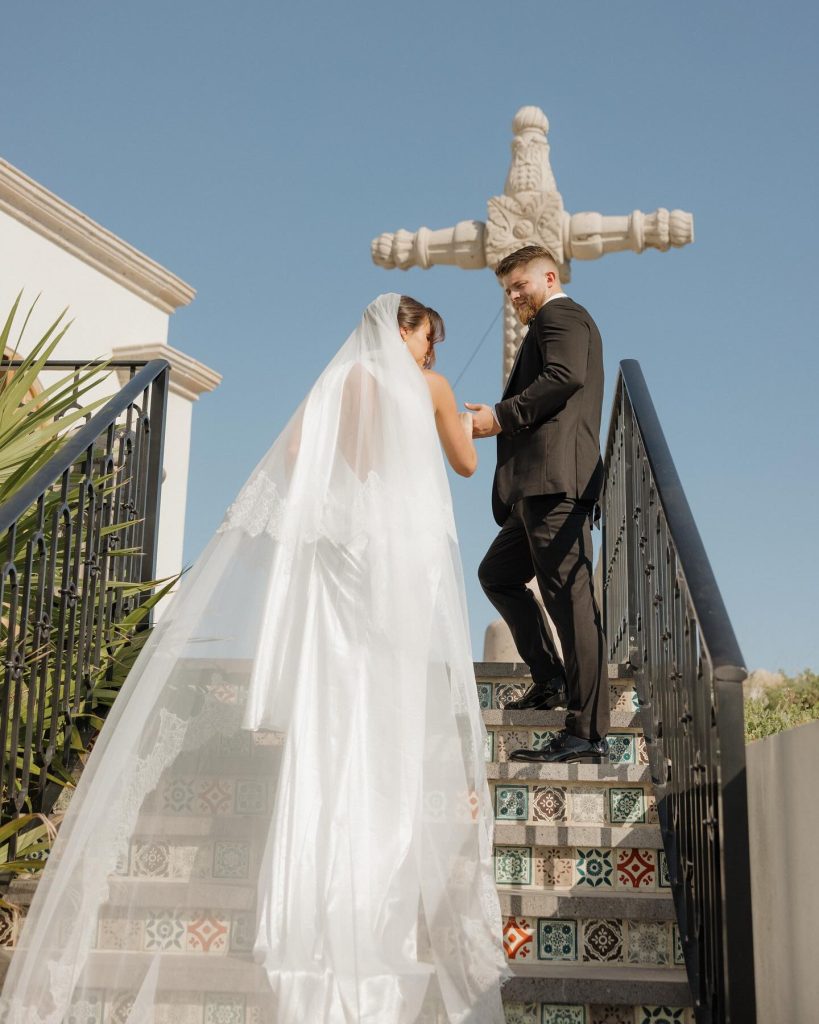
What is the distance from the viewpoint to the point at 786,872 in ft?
9.63

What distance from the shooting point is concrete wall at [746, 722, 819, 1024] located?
2.66m

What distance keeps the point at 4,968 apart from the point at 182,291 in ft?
30.7

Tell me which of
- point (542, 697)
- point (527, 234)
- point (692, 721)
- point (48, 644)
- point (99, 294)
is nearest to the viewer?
point (692, 721)

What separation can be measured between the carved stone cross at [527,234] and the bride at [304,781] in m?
3.96

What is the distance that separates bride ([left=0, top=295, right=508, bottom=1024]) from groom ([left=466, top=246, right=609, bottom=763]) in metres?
0.74

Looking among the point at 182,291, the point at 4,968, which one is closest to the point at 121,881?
the point at 4,968

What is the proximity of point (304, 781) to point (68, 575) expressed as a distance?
1410mm

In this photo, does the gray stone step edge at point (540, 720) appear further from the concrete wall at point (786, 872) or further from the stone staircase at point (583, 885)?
the concrete wall at point (786, 872)

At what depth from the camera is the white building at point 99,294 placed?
9.65 meters

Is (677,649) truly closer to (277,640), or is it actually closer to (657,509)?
(657,509)

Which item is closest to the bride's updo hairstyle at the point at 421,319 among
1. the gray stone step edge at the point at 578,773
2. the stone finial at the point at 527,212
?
the gray stone step edge at the point at 578,773

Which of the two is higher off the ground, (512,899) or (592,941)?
(512,899)

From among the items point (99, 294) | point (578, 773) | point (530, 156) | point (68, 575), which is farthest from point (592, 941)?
point (99, 294)

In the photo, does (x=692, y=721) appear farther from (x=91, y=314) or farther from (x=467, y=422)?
(x=91, y=314)
